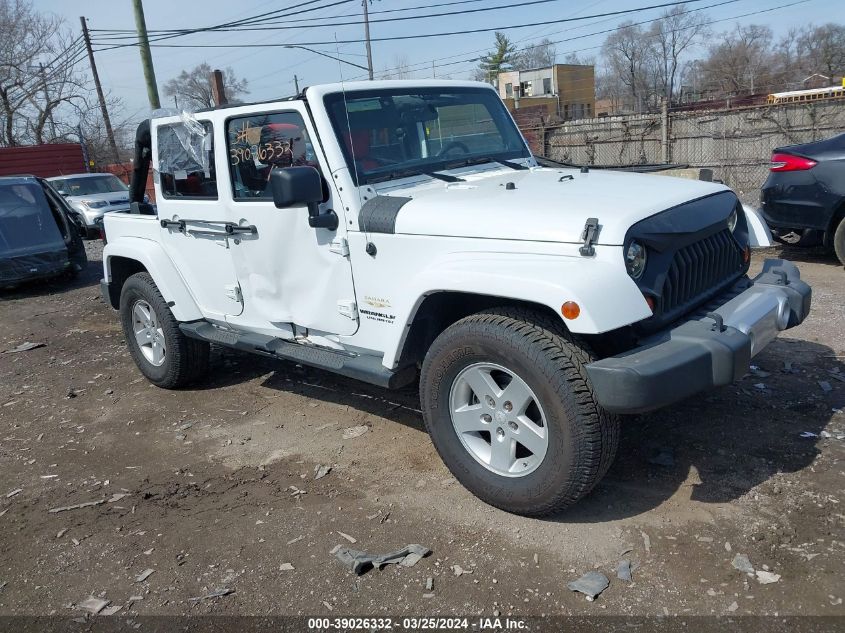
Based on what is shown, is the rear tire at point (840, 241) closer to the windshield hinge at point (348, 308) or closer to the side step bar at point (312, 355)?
the side step bar at point (312, 355)

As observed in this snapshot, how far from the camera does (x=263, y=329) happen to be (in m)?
4.45

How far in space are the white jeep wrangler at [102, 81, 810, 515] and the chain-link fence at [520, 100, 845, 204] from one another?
845 cm

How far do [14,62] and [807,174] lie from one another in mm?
32924

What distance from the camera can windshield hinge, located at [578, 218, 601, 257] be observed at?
2.79 m

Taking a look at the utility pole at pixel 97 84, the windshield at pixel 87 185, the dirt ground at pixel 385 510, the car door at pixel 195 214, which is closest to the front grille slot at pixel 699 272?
the dirt ground at pixel 385 510

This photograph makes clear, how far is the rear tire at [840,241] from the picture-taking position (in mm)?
6875

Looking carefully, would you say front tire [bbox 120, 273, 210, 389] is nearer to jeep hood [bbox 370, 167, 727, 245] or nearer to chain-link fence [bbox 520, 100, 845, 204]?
jeep hood [bbox 370, 167, 727, 245]

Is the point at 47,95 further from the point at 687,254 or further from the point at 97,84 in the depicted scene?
the point at 687,254

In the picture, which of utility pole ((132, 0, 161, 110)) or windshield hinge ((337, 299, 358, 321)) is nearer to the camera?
windshield hinge ((337, 299, 358, 321))

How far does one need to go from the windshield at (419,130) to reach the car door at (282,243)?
0.22 meters

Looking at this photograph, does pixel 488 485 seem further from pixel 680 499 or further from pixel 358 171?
pixel 358 171

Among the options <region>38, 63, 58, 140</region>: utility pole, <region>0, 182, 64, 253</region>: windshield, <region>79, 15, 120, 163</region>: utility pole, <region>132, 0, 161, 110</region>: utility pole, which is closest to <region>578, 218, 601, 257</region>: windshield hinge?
<region>0, 182, 64, 253</region>: windshield

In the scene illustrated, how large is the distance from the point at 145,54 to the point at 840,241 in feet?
45.9

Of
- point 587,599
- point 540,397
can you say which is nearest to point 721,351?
point 540,397
